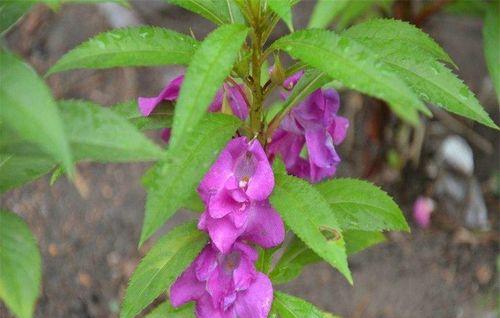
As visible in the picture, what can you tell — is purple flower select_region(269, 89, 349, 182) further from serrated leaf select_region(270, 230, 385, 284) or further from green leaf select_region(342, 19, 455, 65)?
serrated leaf select_region(270, 230, 385, 284)

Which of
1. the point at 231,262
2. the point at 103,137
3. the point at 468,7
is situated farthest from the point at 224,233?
the point at 468,7

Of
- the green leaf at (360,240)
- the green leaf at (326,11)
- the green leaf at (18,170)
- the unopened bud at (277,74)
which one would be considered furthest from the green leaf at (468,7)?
the green leaf at (18,170)

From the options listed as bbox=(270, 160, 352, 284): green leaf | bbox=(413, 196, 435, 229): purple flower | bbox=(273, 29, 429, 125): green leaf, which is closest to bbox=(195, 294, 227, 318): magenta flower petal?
bbox=(270, 160, 352, 284): green leaf

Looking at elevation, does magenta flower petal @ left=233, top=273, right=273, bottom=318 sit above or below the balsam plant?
below

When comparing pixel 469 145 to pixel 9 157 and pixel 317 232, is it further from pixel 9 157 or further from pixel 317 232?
pixel 9 157

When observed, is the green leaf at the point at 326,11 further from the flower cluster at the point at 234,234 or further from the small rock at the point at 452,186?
the small rock at the point at 452,186

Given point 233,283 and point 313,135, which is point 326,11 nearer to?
point 313,135

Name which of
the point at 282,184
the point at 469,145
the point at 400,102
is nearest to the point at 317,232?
the point at 282,184
